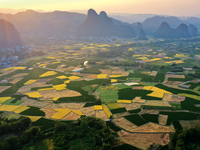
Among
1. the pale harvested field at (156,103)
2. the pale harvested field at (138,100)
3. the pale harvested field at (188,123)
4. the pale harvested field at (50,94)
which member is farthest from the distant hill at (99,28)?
the pale harvested field at (188,123)

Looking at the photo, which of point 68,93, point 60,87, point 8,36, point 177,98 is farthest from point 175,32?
point 68,93

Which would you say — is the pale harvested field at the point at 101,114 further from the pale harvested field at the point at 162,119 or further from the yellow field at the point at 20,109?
the yellow field at the point at 20,109

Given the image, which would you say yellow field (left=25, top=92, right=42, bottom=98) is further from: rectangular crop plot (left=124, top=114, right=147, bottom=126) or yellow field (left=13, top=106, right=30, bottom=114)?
rectangular crop plot (left=124, top=114, right=147, bottom=126)

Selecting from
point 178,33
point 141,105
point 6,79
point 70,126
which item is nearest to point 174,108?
point 141,105

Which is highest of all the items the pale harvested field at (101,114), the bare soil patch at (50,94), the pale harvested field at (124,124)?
the pale harvested field at (124,124)

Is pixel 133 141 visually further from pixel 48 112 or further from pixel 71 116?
pixel 48 112

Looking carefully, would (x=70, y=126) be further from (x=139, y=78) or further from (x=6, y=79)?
(x=6, y=79)
